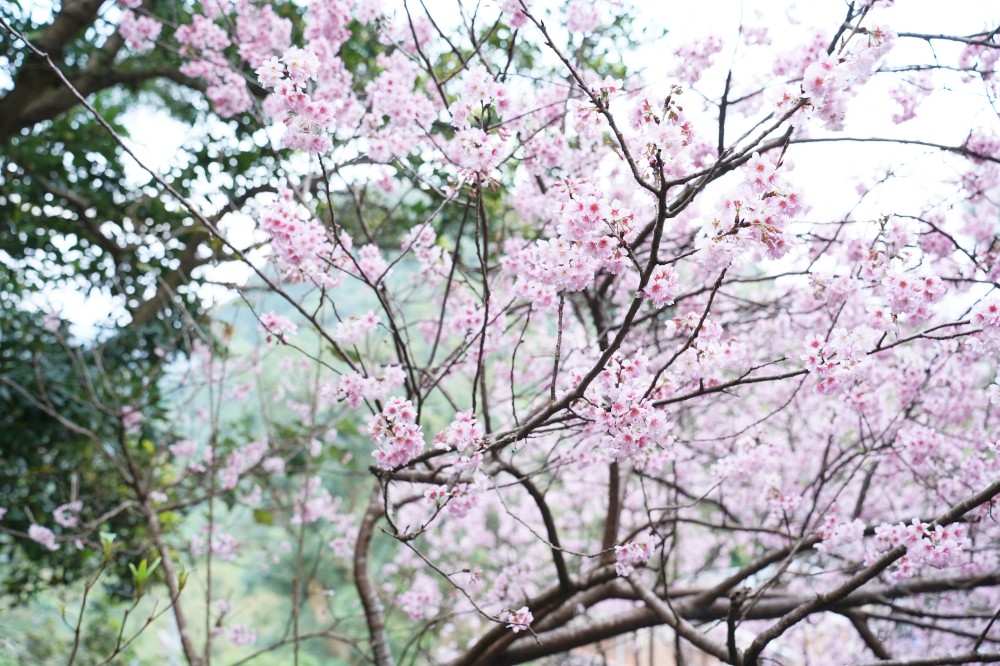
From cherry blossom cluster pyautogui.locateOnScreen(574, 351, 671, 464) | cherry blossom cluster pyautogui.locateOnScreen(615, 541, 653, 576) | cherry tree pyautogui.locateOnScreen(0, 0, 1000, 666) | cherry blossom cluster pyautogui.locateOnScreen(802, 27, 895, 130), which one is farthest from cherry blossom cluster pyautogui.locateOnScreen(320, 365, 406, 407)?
cherry blossom cluster pyautogui.locateOnScreen(802, 27, 895, 130)

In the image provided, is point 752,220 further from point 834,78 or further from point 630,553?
point 630,553

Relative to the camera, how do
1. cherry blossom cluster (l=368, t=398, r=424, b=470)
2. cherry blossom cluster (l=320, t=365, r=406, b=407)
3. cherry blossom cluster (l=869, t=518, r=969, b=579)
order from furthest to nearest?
1. cherry blossom cluster (l=320, t=365, r=406, b=407)
2. cherry blossom cluster (l=869, t=518, r=969, b=579)
3. cherry blossom cluster (l=368, t=398, r=424, b=470)

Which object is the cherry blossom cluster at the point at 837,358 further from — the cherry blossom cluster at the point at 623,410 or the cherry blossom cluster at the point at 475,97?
the cherry blossom cluster at the point at 475,97

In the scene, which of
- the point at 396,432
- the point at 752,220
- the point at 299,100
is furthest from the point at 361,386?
the point at 752,220

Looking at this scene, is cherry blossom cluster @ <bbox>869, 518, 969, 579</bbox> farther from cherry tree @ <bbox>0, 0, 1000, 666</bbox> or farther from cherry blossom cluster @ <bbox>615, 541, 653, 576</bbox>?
cherry blossom cluster @ <bbox>615, 541, 653, 576</bbox>

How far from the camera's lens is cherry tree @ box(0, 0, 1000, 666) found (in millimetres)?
1563

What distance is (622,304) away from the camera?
365 centimetres

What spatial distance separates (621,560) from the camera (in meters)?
2.07

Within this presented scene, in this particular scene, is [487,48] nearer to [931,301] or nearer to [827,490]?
[931,301]

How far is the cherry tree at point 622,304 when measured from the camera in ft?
5.13

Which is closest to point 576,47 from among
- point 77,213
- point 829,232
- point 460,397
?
point 829,232

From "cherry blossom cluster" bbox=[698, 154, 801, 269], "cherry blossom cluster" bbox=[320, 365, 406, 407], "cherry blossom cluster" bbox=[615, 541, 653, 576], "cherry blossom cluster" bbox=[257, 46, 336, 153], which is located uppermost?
"cherry blossom cluster" bbox=[257, 46, 336, 153]

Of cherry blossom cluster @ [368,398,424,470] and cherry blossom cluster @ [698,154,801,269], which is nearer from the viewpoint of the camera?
cherry blossom cluster @ [698,154,801,269]

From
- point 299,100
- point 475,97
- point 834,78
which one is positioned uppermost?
point 475,97
